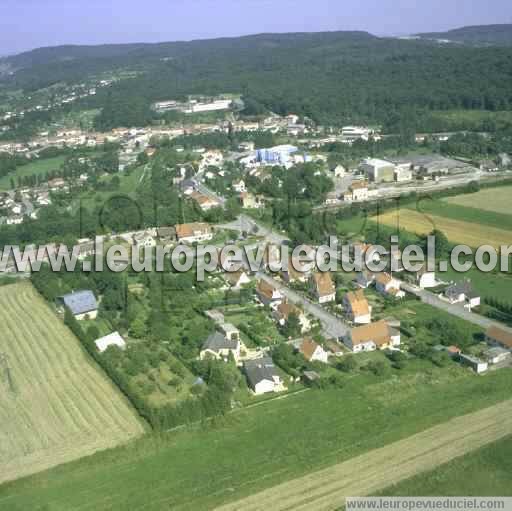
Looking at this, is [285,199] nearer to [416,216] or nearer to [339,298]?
[416,216]

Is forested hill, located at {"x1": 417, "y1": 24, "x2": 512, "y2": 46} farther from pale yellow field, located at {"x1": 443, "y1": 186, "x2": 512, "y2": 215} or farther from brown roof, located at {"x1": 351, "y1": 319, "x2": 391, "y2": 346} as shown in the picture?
brown roof, located at {"x1": 351, "y1": 319, "x2": 391, "y2": 346}

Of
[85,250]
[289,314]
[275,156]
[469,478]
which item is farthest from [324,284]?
[275,156]

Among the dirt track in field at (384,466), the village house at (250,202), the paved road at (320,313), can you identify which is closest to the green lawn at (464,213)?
the village house at (250,202)

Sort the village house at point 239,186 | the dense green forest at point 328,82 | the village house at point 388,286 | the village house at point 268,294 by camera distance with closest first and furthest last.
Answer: the village house at point 268,294
the village house at point 388,286
the village house at point 239,186
the dense green forest at point 328,82

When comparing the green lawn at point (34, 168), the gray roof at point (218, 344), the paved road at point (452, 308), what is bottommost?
the paved road at point (452, 308)

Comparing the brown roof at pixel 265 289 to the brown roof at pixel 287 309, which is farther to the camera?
the brown roof at pixel 265 289

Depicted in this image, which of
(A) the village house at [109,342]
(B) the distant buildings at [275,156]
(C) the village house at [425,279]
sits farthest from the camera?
(B) the distant buildings at [275,156]

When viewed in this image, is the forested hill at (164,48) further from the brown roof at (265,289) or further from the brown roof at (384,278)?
the brown roof at (265,289)
